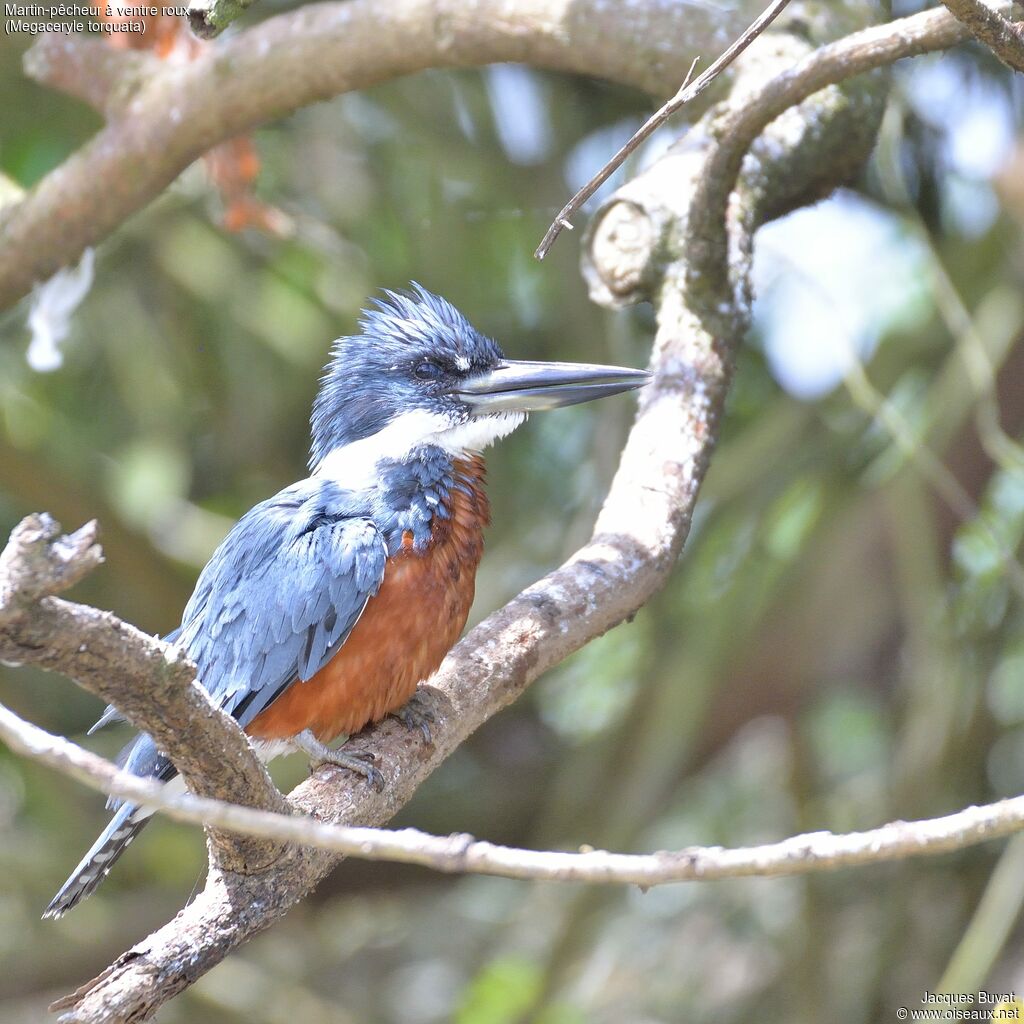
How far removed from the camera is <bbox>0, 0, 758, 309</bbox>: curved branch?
345 centimetres

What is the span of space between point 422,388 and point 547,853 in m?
2.01

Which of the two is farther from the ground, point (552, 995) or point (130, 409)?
point (130, 409)

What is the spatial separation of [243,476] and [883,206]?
8.74ft

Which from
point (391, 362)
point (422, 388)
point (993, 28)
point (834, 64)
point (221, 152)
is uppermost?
point (221, 152)

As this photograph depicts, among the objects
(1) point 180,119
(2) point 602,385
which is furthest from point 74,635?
(1) point 180,119

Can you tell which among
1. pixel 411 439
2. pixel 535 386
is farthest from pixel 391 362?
pixel 535 386

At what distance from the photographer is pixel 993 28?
82.0 inches

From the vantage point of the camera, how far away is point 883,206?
15.7 feet

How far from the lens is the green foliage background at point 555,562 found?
458cm

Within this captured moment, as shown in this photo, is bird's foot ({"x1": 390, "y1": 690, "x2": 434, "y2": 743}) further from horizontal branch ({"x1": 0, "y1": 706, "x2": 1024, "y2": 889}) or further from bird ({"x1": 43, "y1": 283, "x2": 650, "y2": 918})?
horizontal branch ({"x1": 0, "y1": 706, "x2": 1024, "y2": 889})

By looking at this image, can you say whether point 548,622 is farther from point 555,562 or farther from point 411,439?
point 555,562

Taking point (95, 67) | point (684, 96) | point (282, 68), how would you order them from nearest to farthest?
point (684, 96)
point (282, 68)
point (95, 67)

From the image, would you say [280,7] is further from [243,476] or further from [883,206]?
[883,206]

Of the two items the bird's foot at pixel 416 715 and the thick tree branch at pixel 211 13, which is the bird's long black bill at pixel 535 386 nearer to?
the bird's foot at pixel 416 715
